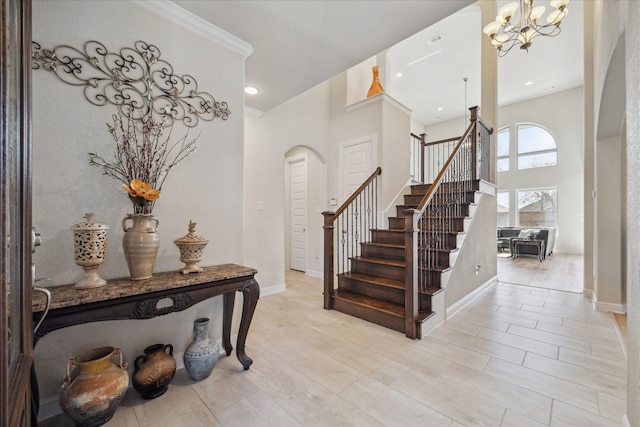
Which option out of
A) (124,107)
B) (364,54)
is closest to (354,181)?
(364,54)

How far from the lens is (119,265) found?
1.74 metres

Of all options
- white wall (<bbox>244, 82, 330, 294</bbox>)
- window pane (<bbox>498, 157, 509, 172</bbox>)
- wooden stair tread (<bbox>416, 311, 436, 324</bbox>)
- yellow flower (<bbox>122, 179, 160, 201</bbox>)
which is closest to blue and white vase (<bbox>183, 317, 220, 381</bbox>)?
yellow flower (<bbox>122, 179, 160, 201</bbox>)

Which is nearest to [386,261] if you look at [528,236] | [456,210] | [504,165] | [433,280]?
[433,280]

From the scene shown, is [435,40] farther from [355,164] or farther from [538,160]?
[538,160]

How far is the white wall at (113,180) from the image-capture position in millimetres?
1514

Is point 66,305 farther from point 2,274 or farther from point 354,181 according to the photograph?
point 354,181

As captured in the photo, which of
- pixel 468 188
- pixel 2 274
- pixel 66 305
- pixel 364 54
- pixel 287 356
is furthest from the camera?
pixel 468 188

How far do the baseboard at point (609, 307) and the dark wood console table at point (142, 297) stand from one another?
413 centimetres

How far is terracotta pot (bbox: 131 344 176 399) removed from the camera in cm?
164

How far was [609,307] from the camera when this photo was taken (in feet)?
10.5

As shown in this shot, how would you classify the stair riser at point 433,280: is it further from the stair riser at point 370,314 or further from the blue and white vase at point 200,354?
the blue and white vase at point 200,354

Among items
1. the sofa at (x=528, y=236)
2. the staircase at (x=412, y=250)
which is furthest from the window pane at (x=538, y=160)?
the staircase at (x=412, y=250)

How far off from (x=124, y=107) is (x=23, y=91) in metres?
0.96

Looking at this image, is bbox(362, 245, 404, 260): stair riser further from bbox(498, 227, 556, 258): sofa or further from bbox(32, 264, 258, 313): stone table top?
bbox(498, 227, 556, 258): sofa
